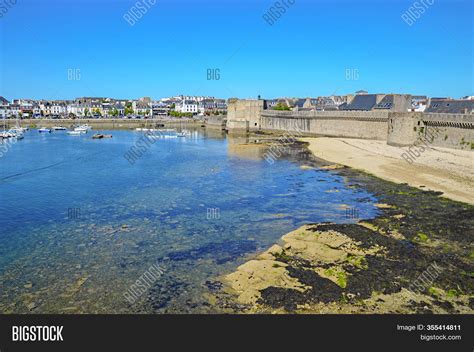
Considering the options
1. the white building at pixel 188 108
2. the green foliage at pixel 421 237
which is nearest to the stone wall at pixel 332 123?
the green foliage at pixel 421 237

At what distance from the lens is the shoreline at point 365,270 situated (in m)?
8.39

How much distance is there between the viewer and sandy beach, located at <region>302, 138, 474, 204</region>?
66.1ft

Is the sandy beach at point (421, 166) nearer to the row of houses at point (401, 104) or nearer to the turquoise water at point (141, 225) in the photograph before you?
the turquoise water at point (141, 225)

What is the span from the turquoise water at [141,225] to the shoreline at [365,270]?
3.27 feet

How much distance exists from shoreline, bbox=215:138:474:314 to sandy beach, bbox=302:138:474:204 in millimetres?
5641

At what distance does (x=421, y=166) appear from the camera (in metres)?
26.7

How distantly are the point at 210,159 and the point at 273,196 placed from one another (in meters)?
17.7

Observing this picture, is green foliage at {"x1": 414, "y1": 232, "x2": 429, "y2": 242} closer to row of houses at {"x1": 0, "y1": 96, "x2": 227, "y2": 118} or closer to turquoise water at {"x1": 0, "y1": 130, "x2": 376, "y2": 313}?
turquoise water at {"x1": 0, "y1": 130, "x2": 376, "y2": 313}

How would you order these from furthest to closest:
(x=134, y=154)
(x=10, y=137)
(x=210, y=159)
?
(x=10, y=137) < (x=134, y=154) < (x=210, y=159)

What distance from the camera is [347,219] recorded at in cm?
1504

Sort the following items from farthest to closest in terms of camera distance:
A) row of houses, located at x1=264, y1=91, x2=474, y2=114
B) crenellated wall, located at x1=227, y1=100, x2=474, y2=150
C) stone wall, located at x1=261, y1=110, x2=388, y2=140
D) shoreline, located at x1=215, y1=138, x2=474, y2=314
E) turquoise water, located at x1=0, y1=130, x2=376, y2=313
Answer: stone wall, located at x1=261, y1=110, x2=388, y2=140, row of houses, located at x1=264, y1=91, x2=474, y2=114, crenellated wall, located at x1=227, y1=100, x2=474, y2=150, turquoise water, located at x1=0, y1=130, x2=376, y2=313, shoreline, located at x1=215, y1=138, x2=474, y2=314

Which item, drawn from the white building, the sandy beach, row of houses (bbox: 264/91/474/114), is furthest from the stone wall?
the white building

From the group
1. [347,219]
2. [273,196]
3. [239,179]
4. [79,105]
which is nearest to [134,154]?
[239,179]

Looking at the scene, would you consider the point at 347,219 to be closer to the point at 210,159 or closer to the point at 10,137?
the point at 210,159
